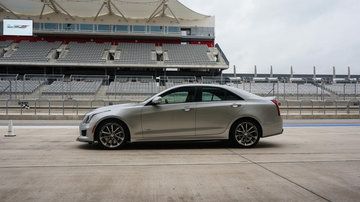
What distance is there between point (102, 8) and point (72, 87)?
21.1 m

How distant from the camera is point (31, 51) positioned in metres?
51.6

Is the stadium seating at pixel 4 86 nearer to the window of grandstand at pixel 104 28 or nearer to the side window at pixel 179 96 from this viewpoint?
the window of grandstand at pixel 104 28

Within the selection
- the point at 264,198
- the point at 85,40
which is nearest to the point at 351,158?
the point at 264,198

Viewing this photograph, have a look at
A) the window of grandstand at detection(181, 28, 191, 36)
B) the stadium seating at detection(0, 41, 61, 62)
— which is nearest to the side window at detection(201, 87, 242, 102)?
the stadium seating at detection(0, 41, 61, 62)

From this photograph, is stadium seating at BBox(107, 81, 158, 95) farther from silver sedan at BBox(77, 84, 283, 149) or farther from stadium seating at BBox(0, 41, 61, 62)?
silver sedan at BBox(77, 84, 283, 149)

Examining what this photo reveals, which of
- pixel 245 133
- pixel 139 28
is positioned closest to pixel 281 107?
pixel 245 133

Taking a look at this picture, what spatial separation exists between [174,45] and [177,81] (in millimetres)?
20676

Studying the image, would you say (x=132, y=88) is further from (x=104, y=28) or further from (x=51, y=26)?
(x=51, y=26)

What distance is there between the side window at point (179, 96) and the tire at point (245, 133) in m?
1.26

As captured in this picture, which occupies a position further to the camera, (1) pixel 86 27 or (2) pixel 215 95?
(1) pixel 86 27

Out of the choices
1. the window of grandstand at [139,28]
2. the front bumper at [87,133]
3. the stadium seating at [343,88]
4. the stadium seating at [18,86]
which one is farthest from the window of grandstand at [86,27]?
the front bumper at [87,133]

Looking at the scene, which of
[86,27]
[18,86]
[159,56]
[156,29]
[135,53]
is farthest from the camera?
[156,29]

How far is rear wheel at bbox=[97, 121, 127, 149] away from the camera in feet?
31.6

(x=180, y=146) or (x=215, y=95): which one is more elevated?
(x=215, y=95)
